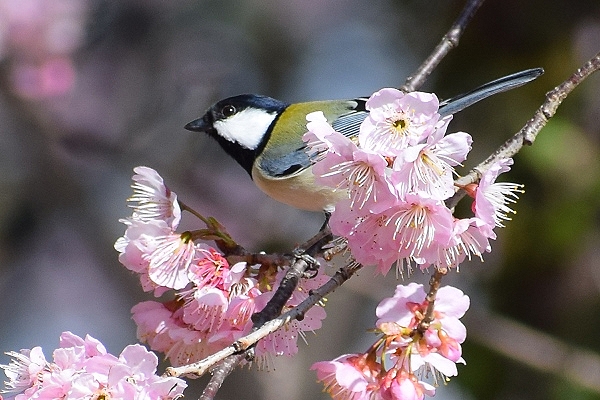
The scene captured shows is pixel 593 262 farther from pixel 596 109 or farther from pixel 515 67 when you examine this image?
pixel 515 67

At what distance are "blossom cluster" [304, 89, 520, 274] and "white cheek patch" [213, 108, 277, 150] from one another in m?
1.14

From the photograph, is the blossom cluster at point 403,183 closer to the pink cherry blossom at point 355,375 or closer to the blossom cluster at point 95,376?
the pink cherry blossom at point 355,375

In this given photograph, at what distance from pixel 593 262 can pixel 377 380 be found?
9.39ft

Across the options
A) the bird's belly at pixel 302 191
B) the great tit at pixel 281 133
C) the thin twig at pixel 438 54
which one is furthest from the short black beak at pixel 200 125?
the thin twig at pixel 438 54

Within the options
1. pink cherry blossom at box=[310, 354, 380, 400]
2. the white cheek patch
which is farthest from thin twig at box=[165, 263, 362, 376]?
the white cheek patch

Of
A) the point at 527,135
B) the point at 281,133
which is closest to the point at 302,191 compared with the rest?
the point at 281,133

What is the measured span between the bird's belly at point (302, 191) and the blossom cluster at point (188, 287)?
61cm

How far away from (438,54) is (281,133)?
53 cm

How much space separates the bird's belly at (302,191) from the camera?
229cm

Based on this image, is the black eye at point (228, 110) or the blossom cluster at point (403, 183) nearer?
the blossom cluster at point (403, 183)

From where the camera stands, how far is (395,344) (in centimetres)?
143

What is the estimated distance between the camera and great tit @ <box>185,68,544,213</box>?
2.21 meters

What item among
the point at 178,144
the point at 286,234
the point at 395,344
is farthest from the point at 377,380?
the point at 178,144

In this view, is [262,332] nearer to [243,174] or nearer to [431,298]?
[431,298]
